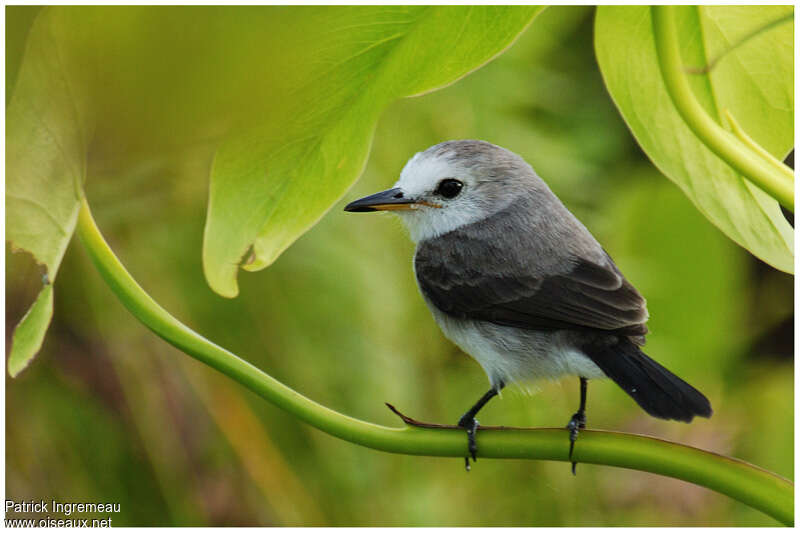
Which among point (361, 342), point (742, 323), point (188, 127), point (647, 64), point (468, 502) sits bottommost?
point (468, 502)

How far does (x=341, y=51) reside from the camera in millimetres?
919

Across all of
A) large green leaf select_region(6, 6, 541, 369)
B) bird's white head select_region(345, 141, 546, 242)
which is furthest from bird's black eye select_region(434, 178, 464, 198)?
large green leaf select_region(6, 6, 541, 369)

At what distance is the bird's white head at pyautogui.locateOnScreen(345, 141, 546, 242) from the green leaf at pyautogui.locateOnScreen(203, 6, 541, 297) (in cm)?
22

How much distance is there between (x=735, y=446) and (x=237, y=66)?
3.81ft

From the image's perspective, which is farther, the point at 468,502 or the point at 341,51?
the point at 468,502

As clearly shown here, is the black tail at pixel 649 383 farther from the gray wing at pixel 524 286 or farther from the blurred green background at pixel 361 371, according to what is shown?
the blurred green background at pixel 361 371

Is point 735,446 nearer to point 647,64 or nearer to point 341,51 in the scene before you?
point 647,64

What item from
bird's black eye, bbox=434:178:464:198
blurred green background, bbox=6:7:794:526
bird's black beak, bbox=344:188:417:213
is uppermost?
bird's black eye, bbox=434:178:464:198

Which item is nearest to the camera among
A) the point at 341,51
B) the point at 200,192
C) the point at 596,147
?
the point at 341,51

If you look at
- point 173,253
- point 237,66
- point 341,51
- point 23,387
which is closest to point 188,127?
point 237,66

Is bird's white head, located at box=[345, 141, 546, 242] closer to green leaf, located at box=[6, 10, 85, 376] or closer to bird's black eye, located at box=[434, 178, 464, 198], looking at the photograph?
bird's black eye, located at box=[434, 178, 464, 198]

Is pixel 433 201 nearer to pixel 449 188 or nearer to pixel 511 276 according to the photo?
pixel 449 188

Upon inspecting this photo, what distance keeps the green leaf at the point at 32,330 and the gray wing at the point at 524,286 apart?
0.51 m

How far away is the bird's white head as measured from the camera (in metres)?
1.17
